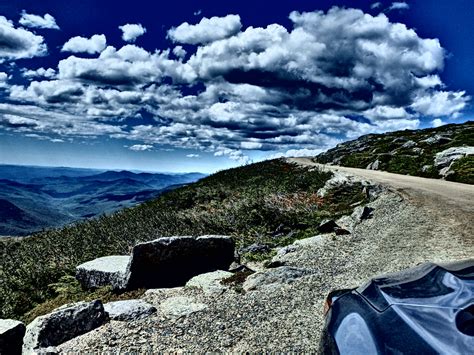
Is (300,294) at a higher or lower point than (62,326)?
higher

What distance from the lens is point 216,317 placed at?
732 cm

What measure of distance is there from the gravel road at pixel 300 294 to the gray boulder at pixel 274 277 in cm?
14

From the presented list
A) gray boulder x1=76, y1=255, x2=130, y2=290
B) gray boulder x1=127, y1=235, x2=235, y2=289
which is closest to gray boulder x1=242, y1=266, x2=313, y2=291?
gray boulder x1=127, y1=235, x2=235, y2=289

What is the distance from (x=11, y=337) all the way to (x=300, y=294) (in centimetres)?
562

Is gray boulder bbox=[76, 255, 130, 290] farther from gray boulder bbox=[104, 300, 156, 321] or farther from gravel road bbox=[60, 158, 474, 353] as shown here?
gray boulder bbox=[104, 300, 156, 321]

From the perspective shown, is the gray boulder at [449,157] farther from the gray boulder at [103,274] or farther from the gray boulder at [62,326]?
the gray boulder at [62,326]

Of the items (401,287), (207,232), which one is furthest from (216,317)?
(207,232)

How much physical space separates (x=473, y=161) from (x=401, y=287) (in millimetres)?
28337

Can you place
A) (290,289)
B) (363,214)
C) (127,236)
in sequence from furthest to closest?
1. (127,236)
2. (363,214)
3. (290,289)

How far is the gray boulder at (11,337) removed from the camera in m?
7.00

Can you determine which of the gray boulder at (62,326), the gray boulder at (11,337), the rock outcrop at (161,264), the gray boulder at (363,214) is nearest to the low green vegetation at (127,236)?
the rock outcrop at (161,264)

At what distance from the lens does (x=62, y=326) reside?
7.29m

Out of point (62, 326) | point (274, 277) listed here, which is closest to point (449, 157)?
point (274, 277)

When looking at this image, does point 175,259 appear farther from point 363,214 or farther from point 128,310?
point 363,214
